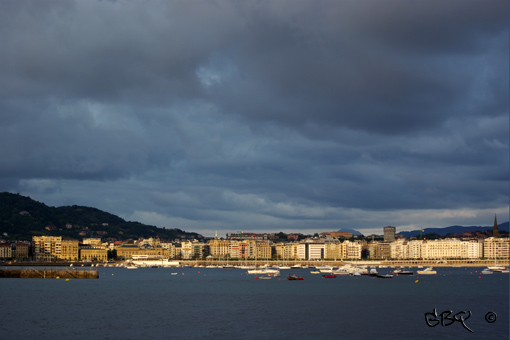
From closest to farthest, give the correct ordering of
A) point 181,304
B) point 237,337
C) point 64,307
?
1. point 237,337
2. point 64,307
3. point 181,304

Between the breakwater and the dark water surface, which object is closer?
the dark water surface

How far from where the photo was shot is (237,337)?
46500 millimetres

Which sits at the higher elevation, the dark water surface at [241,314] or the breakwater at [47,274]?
the dark water surface at [241,314]

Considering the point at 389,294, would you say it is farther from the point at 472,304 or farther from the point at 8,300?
the point at 8,300

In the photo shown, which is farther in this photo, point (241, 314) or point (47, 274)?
point (47, 274)

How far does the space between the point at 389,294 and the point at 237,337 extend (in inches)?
1806

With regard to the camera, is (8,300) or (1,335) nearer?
(1,335)

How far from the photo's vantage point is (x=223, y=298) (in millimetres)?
79750

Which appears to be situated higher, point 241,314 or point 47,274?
point 241,314

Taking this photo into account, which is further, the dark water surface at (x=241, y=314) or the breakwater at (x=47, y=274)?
the breakwater at (x=47, y=274)

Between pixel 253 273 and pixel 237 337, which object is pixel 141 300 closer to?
pixel 237 337

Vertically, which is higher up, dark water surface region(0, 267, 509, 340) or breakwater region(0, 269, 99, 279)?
dark water surface region(0, 267, 509, 340)

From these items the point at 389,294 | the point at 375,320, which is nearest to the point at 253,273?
the point at 389,294

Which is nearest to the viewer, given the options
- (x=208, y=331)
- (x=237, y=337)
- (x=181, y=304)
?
(x=237, y=337)
